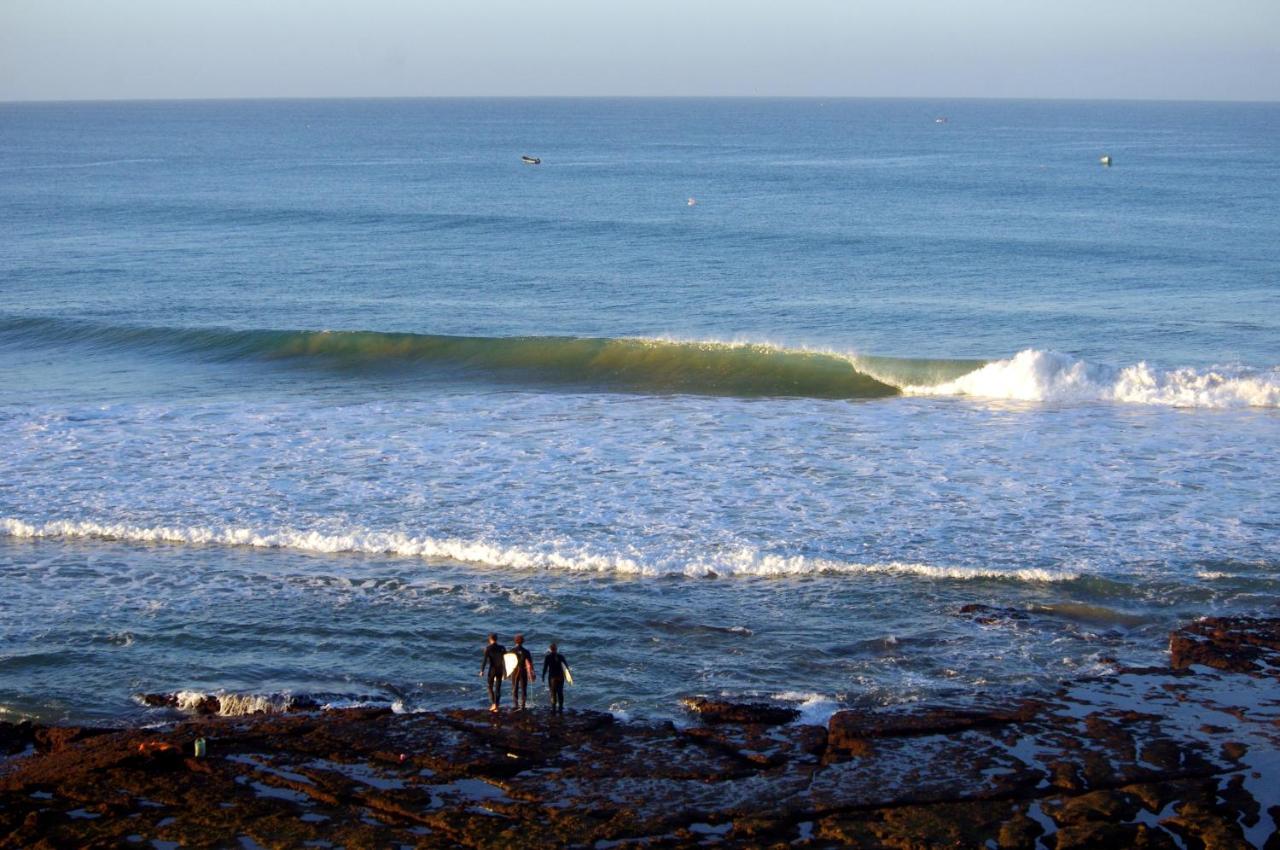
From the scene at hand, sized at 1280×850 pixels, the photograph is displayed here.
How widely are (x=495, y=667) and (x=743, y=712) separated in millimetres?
3145

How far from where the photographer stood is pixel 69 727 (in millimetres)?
16469

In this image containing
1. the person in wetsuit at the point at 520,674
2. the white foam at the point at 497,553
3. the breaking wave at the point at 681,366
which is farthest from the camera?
the breaking wave at the point at 681,366

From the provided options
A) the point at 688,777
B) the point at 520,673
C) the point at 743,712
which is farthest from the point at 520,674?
the point at 688,777

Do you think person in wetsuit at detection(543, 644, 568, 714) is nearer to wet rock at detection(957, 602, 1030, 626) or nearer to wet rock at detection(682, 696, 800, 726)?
wet rock at detection(682, 696, 800, 726)

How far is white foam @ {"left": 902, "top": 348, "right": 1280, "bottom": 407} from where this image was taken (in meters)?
33.5

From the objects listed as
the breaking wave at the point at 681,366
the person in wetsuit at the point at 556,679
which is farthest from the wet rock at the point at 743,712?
the breaking wave at the point at 681,366

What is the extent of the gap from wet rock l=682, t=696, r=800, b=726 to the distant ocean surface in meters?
0.44

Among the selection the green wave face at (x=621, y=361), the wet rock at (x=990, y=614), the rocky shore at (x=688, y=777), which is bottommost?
the rocky shore at (x=688, y=777)

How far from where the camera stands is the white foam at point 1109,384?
33.5 meters

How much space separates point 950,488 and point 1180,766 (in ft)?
38.5

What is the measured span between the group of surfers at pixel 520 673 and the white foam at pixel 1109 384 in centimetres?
2095

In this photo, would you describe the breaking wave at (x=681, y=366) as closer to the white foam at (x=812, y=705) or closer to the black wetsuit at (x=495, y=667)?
the white foam at (x=812, y=705)

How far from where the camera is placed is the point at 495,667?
17047mm

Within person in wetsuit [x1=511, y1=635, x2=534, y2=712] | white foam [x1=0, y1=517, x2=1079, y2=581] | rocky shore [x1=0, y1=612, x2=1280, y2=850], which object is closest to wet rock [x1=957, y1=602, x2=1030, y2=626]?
white foam [x1=0, y1=517, x2=1079, y2=581]
